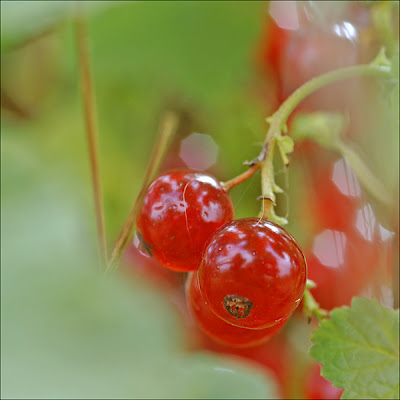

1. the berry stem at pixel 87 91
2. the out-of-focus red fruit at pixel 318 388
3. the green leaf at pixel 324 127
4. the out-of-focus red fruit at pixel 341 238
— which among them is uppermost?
the berry stem at pixel 87 91

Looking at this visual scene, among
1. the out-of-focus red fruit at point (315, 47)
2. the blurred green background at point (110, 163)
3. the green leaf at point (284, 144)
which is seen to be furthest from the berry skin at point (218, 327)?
the out-of-focus red fruit at point (315, 47)

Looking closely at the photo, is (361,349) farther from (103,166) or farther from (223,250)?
(103,166)

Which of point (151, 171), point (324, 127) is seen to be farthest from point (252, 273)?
point (324, 127)

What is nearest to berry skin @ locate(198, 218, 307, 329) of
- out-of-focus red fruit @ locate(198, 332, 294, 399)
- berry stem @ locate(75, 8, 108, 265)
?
berry stem @ locate(75, 8, 108, 265)

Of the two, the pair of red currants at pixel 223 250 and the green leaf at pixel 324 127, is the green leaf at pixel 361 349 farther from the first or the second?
the green leaf at pixel 324 127

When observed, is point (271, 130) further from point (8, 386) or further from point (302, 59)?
point (302, 59)

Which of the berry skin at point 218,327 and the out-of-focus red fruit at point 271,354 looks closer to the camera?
the berry skin at point 218,327
